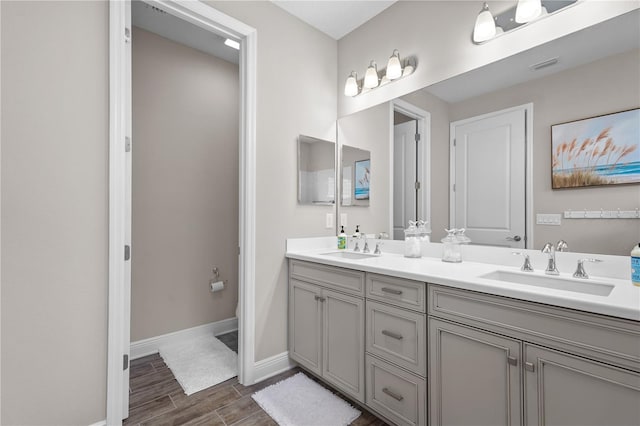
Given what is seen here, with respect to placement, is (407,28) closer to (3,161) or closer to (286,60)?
(286,60)

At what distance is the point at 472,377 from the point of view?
1253mm

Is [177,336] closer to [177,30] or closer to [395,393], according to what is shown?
[395,393]

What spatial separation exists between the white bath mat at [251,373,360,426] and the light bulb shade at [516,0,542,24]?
2.38 meters

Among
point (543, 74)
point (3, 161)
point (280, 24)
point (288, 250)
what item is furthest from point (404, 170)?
point (3, 161)

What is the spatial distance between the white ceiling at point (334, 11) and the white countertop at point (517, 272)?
74.2 inches

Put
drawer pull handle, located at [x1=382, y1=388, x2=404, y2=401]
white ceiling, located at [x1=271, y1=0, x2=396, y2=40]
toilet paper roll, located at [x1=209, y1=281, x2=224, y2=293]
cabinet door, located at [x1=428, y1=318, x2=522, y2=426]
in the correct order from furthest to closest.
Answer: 1. toilet paper roll, located at [x1=209, y1=281, x2=224, y2=293]
2. white ceiling, located at [x1=271, y1=0, x2=396, y2=40]
3. drawer pull handle, located at [x1=382, y1=388, x2=404, y2=401]
4. cabinet door, located at [x1=428, y1=318, x2=522, y2=426]

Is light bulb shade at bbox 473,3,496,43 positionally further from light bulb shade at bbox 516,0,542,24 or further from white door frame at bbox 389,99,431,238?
white door frame at bbox 389,99,431,238

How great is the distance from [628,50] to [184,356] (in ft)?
11.0

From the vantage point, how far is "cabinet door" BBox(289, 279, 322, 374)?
2028 mm

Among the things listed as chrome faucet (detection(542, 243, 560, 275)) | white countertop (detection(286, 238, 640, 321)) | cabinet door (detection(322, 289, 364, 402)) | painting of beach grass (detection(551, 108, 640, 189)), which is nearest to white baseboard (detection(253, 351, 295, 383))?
cabinet door (detection(322, 289, 364, 402))

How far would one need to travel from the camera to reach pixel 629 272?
1.28m

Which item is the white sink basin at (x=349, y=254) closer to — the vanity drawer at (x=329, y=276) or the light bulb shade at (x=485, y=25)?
the vanity drawer at (x=329, y=276)

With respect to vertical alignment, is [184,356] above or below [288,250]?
below

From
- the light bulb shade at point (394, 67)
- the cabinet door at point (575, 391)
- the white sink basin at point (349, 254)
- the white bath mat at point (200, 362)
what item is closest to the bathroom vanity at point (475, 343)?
the cabinet door at point (575, 391)
